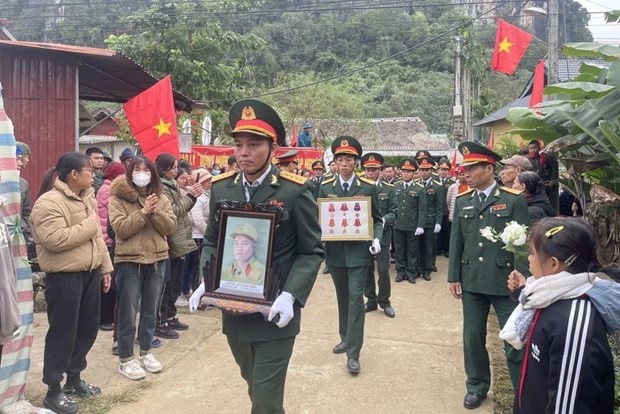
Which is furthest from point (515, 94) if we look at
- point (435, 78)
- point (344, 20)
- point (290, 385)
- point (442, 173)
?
point (290, 385)

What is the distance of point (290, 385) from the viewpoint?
4.57 meters

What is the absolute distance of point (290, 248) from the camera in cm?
298

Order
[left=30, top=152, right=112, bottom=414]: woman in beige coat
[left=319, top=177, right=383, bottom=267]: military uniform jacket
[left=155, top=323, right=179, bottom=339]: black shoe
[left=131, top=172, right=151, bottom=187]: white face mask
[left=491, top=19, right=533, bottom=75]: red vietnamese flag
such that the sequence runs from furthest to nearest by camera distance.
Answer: [left=491, top=19, right=533, bottom=75]: red vietnamese flag → [left=155, top=323, right=179, bottom=339]: black shoe → [left=319, top=177, right=383, bottom=267]: military uniform jacket → [left=131, top=172, right=151, bottom=187]: white face mask → [left=30, top=152, right=112, bottom=414]: woman in beige coat

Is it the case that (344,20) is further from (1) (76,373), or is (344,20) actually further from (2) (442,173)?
(1) (76,373)

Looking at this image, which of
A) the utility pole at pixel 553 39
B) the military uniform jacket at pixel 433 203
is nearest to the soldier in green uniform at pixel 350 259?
the military uniform jacket at pixel 433 203

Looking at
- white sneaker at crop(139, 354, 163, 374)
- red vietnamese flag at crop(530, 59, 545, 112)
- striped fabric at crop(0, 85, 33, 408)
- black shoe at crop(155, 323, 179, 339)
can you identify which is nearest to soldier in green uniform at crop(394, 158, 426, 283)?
red vietnamese flag at crop(530, 59, 545, 112)

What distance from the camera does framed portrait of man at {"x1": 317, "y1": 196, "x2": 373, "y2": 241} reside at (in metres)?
5.30

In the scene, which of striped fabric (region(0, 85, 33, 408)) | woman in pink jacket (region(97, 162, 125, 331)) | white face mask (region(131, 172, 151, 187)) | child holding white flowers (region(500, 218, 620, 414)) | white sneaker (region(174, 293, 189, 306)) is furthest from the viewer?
white sneaker (region(174, 293, 189, 306))

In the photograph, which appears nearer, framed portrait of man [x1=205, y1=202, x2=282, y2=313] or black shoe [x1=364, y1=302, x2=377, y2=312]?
framed portrait of man [x1=205, y1=202, x2=282, y2=313]

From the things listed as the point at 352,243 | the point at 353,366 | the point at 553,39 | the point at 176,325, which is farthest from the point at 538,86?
the point at 176,325

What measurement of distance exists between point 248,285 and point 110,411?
1940mm

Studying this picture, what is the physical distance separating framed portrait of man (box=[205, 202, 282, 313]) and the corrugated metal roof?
4517 millimetres

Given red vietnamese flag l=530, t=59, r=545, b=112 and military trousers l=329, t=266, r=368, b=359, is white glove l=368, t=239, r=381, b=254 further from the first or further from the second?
red vietnamese flag l=530, t=59, r=545, b=112

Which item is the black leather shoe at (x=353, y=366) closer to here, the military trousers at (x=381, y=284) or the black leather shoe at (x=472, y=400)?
the black leather shoe at (x=472, y=400)
